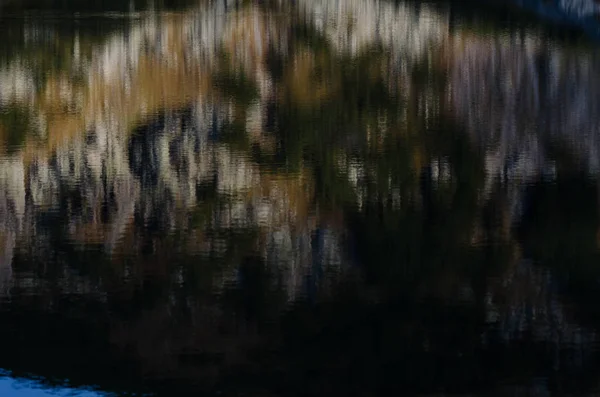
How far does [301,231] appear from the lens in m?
16.9

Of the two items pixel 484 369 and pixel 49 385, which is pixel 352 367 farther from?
pixel 49 385

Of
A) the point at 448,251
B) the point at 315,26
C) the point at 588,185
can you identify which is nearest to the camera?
the point at 448,251

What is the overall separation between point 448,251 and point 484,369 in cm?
456

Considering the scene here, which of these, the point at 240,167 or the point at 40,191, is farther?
the point at 240,167

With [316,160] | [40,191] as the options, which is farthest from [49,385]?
[316,160]

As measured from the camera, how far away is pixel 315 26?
186 feet

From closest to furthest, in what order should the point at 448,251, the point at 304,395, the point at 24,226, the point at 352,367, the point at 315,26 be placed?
the point at 304,395, the point at 352,367, the point at 448,251, the point at 24,226, the point at 315,26

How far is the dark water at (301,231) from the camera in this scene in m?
11.5

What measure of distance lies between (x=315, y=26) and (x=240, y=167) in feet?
118

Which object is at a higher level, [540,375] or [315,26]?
[315,26]

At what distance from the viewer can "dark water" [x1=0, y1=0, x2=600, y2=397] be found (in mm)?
11461

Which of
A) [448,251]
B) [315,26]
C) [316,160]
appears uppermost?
[315,26]

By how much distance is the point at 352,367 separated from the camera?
37.2 ft

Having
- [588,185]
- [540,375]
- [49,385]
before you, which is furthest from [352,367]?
[588,185]
